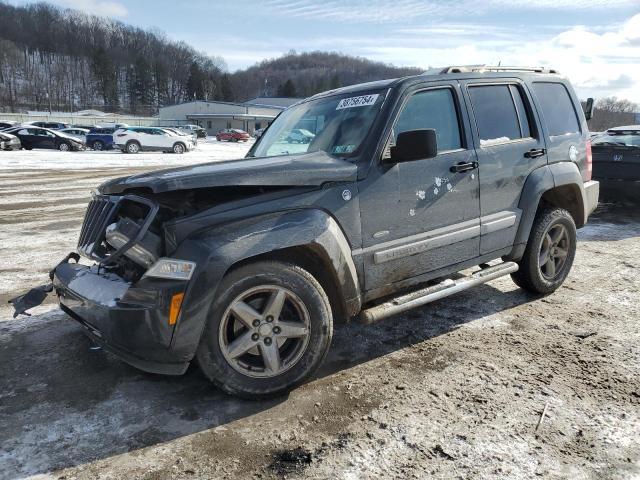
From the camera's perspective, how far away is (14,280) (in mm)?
5418

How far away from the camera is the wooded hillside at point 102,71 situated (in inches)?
4341

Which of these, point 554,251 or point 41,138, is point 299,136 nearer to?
point 554,251

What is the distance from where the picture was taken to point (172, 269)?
2.79 m

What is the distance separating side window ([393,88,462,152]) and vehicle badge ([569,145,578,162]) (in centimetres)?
166

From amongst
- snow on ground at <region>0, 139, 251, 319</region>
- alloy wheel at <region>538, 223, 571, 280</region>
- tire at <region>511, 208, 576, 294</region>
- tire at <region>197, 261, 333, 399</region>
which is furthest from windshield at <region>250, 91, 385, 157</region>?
snow on ground at <region>0, 139, 251, 319</region>

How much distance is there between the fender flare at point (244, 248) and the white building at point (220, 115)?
81355 mm

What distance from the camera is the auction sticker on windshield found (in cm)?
375

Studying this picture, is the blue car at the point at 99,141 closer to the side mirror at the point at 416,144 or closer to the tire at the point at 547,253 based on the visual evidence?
A: the tire at the point at 547,253

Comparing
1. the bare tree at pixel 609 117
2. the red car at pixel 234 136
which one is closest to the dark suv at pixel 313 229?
the red car at pixel 234 136

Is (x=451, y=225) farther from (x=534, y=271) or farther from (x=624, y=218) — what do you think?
(x=624, y=218)

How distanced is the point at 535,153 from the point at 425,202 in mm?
1541

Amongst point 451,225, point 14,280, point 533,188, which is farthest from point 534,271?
point 14,280

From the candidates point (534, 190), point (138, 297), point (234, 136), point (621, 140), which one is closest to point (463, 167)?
point (534, 190)

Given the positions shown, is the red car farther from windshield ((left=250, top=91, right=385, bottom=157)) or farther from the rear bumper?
the rear bumper
